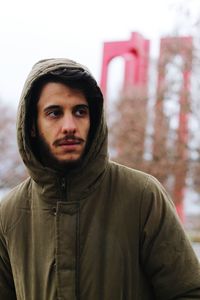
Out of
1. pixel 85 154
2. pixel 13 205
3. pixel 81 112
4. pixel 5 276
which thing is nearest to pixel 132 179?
pixel 85 154

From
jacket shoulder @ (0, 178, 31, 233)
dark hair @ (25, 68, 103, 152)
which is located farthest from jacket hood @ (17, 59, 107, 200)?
jacket shoulder @ (0, 178, 31, 233)

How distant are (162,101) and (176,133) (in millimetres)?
1397

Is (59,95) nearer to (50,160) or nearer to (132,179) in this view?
(50,160)

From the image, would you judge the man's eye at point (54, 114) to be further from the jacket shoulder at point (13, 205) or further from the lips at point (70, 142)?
the jacket shoulder at point (13, 205)

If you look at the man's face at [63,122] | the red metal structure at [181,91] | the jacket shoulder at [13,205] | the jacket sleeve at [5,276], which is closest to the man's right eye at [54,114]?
the man's face at [63,122]

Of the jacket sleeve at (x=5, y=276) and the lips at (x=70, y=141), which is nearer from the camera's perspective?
the lips at (x=70, y=141)

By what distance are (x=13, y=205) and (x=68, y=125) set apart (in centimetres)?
42

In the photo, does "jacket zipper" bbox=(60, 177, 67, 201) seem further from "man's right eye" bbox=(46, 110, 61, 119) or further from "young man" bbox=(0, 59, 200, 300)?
"man's right eye" bbox=(46, 110, 61, 119)

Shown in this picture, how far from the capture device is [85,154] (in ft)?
6.54

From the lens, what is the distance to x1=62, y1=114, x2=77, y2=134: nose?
6.33ft

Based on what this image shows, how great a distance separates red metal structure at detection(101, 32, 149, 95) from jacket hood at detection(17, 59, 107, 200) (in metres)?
24.5

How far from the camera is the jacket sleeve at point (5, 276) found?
2.17m

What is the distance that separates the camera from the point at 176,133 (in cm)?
2303

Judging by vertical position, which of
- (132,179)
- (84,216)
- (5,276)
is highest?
(132,179)
